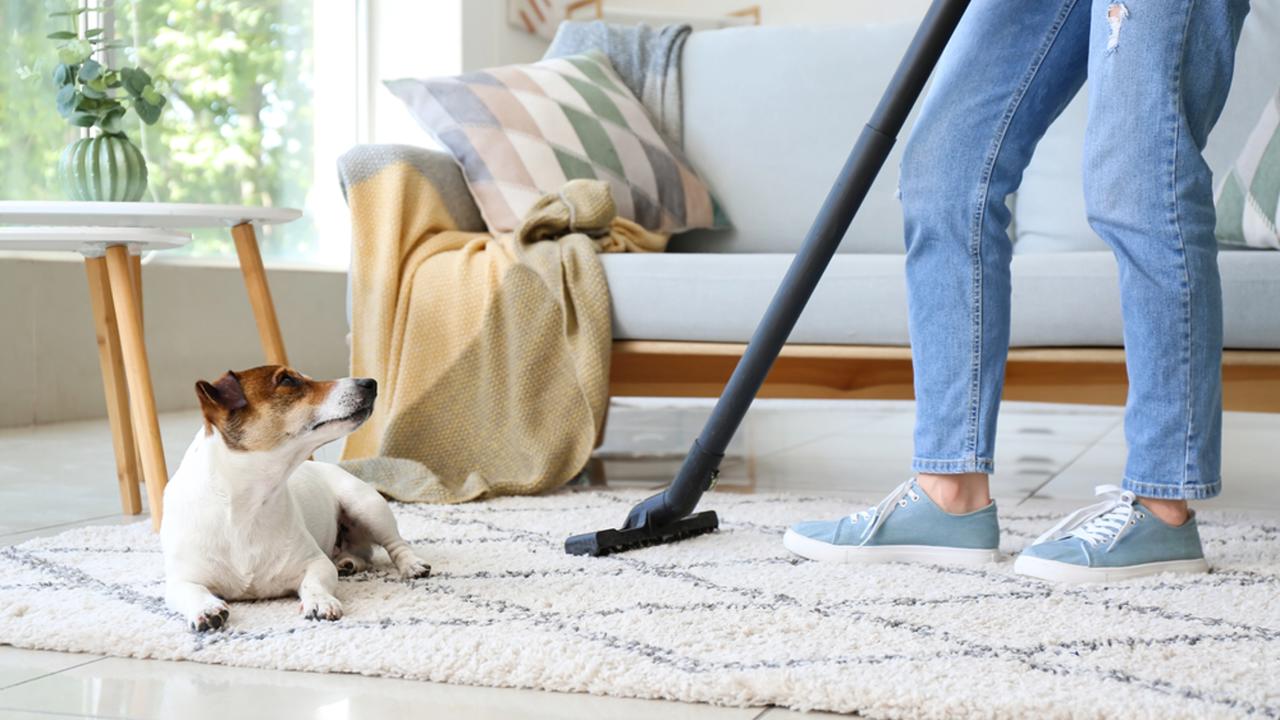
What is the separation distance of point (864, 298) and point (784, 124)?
84cm

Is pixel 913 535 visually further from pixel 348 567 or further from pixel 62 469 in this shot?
pixel 62 469

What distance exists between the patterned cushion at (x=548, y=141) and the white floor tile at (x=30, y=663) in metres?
1.33

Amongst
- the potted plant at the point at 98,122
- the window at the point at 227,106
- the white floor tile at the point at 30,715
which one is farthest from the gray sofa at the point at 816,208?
the window at the point at 227,106

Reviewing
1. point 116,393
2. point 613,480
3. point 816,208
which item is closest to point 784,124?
point 816,208

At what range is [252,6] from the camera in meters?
4.18

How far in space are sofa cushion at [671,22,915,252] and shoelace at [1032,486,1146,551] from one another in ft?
4.16

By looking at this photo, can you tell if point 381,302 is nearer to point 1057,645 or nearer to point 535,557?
point 535,557

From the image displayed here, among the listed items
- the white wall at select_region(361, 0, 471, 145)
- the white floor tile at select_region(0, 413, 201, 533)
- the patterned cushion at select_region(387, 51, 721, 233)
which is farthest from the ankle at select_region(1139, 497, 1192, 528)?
the white wall at select_region(361, 0, 471, 145)

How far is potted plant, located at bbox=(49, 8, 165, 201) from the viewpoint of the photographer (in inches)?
72.9

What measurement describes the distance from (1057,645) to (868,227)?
A: 5.37ft

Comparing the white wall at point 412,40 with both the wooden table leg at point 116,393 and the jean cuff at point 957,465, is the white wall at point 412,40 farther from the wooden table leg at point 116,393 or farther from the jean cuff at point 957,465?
the jean cuff at point 957,465

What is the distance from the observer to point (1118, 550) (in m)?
1.34

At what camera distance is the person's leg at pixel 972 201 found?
54.6 inches

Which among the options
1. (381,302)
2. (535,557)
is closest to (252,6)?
(381,302)
